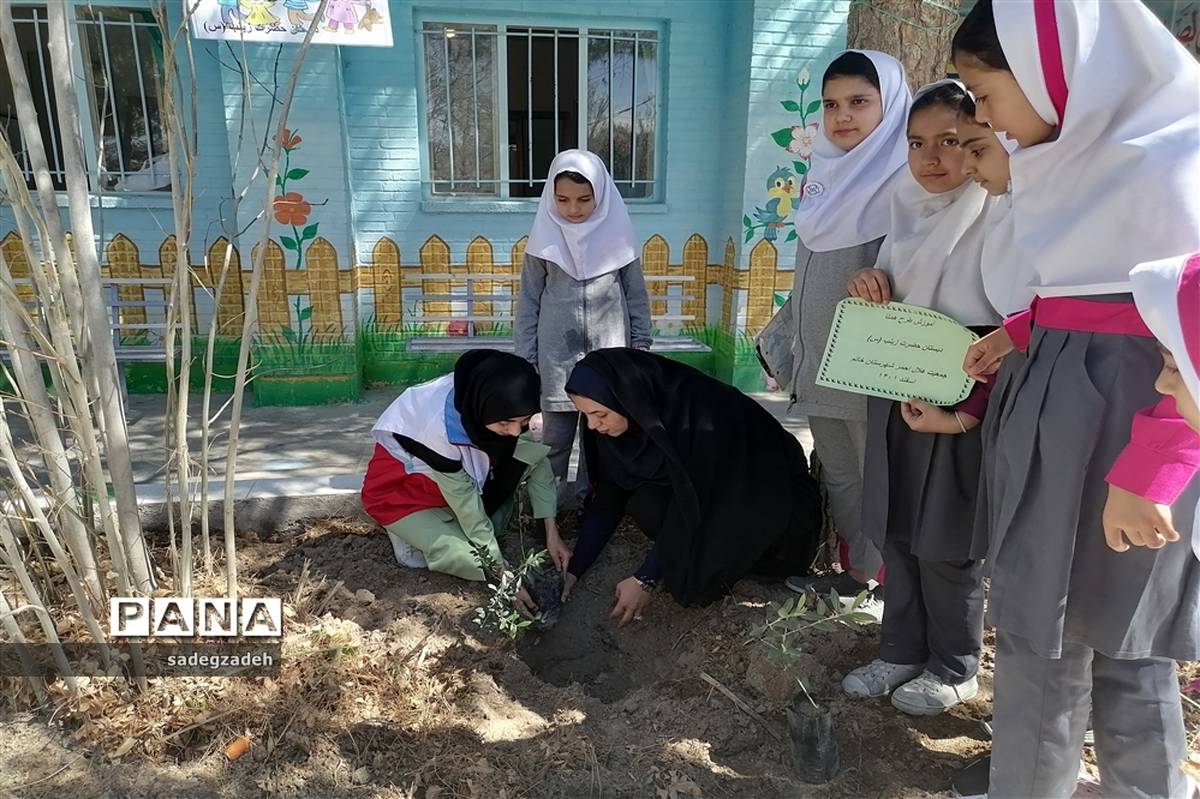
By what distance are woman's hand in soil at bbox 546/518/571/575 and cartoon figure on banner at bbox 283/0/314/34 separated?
2.87 m

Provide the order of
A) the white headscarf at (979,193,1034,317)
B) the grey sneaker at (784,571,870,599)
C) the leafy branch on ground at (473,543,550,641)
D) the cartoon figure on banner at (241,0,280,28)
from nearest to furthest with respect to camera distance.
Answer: the white headscarf at (979,193,1034,317), the leafy branch on ground at (473,543,550,641), the grey sneaker at (784,571,870,599), the cartoon figure on banner at (241,0,280,28)

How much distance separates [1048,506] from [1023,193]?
517 mm

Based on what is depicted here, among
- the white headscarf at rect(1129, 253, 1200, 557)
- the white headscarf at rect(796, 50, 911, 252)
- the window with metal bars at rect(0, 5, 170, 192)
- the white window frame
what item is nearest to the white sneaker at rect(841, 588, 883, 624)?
the white headscarf at rect(796, 50, 911, 252)

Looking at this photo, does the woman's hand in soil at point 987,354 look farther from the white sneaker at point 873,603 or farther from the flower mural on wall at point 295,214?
the flower mural on wall at point 295,214

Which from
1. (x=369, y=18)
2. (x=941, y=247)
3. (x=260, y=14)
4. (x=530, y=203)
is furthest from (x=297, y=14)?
(x=941, y=247)

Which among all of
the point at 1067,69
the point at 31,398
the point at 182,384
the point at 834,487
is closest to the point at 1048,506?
the point at 1067,69

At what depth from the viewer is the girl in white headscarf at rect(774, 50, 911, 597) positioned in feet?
6.75

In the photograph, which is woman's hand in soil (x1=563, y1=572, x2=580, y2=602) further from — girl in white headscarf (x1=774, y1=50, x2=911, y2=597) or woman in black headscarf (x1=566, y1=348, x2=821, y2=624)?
girl in white headscarf (x1=774, y1=50, x2=911, y2=597)

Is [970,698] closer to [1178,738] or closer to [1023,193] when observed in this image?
[1178,738]

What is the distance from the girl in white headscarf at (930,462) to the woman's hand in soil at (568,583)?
855 millimetres

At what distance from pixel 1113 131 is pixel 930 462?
0.81 meters

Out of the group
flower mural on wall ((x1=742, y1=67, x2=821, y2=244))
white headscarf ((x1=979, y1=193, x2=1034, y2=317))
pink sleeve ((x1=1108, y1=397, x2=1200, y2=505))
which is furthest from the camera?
flower mural on wall ((x1=742, y1=67, x2=821, y2=244))

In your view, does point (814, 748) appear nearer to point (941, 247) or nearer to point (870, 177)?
point (941, 247)
